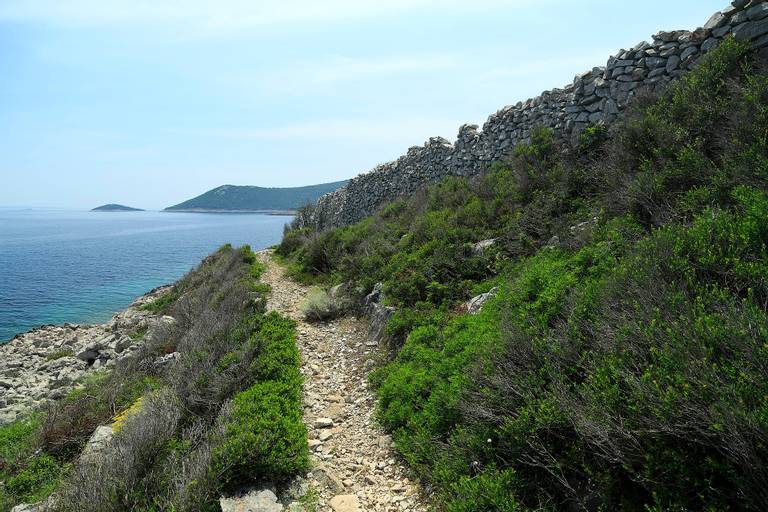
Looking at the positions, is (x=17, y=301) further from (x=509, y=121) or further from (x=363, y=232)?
(x=509, y=121)

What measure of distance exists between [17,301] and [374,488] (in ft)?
108

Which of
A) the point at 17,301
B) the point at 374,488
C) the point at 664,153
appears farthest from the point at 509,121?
the point at 17,301

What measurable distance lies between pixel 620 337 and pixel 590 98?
9.96 meters

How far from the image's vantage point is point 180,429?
6074 mm

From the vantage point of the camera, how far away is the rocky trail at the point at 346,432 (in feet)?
15.6

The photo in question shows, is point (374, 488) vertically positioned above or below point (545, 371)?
below

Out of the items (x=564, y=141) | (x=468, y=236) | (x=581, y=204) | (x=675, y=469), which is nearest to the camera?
(x=675, y=469)

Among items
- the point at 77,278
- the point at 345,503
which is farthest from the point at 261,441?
the point at 77,278

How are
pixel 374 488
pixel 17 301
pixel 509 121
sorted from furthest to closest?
pixel 17 301, pixel 509 121, pixel 374 488

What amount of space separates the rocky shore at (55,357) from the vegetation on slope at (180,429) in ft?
5.64

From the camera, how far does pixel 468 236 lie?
424 inches

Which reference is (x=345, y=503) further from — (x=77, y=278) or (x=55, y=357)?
(x=77, y=278)

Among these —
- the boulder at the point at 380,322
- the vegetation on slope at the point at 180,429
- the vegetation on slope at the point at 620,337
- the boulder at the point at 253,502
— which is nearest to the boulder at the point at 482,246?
the vegetation on slope at the point at 620,337

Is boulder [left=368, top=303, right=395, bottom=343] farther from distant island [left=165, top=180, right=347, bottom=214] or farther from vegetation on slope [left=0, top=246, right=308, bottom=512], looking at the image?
distant island [left=165, top=180, right=347, bottom=214]
